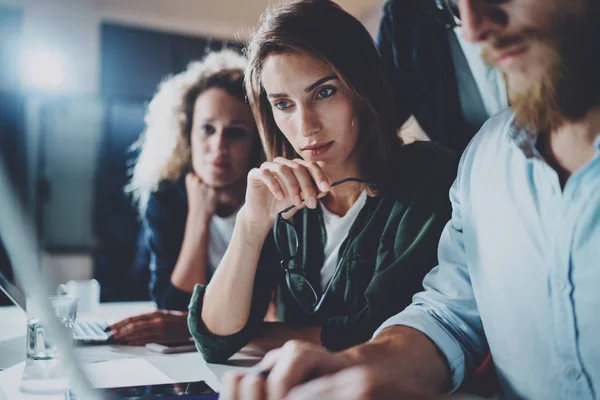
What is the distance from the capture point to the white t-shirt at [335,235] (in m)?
1.22

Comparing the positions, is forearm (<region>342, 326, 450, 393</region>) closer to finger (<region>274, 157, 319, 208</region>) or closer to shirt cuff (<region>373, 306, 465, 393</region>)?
shirt cuff (<region>373, 306, 465, 393</region>)

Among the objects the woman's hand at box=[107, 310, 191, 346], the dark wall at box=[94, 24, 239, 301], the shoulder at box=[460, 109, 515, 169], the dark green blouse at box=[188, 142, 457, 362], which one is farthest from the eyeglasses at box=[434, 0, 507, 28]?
the dark wall at box=[94, 24, 239, 301]

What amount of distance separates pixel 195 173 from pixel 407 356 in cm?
142

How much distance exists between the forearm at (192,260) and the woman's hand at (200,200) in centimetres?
3

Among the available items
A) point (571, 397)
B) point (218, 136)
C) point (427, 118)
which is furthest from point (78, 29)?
point (571, 397)

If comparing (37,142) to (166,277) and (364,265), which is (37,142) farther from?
(364,265)

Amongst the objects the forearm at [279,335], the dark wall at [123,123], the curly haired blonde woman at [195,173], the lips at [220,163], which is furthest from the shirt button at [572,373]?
the dark wall at [123,123]

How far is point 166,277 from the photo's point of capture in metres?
1.90

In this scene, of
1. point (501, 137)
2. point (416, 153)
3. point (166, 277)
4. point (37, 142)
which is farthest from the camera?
point (37, 142)

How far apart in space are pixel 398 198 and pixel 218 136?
0.89 meters

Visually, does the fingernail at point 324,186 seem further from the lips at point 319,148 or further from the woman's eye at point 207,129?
the woman's eye at point 207,129

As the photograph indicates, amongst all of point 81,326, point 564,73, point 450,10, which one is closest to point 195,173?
point 81,326

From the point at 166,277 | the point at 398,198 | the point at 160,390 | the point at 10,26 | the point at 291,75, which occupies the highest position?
the point at 10,26

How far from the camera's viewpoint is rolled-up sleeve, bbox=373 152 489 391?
2.90 feet
